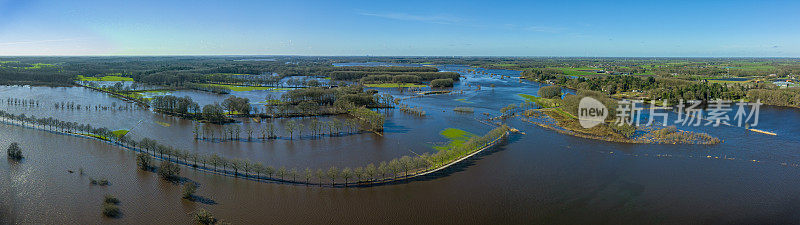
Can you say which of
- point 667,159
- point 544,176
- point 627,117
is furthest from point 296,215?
point 627,117

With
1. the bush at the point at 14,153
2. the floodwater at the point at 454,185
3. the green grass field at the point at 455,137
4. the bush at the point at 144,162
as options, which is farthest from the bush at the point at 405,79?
the bush at the point at 14,153

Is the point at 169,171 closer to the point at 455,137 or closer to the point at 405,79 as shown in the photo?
the point at 455,137

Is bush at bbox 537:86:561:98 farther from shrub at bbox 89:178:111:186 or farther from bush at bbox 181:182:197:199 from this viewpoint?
shrub at bbox 89:178:111:186

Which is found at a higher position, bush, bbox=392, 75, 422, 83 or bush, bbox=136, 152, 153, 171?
Answer: bush, bbox=392, 75, 422, 83

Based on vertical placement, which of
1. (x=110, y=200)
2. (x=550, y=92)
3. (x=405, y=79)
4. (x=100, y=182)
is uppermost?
(x=405, y=79)

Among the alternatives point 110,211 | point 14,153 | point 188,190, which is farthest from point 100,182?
point 14,153

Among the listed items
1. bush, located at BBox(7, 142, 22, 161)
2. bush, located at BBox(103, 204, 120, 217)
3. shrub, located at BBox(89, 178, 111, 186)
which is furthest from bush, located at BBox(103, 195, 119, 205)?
bush, located at BBox(7, 142, 22, 161)

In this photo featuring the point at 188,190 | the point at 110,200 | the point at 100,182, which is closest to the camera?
the point at 110,200

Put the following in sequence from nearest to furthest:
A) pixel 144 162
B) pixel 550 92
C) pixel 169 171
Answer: pixel 169 171, pixel 144 162, pixel 550 92

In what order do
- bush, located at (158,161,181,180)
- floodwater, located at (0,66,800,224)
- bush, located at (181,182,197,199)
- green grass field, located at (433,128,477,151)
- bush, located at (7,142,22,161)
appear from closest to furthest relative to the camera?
1. floodwater, located at (0,66,800,224)
2. bush, located at (181,182,197,199)
3. bush, located at (158,161,181,180)
4. bush, located at (7,142,22,161)
5. green grass field, located at (433,128,477,151)

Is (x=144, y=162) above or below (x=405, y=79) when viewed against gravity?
below
